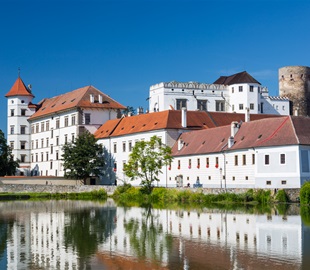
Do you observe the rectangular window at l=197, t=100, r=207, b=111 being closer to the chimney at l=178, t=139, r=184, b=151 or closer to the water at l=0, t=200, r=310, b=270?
the chimney at l=178, t=139, r=184, b=151

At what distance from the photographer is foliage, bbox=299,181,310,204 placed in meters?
43.8

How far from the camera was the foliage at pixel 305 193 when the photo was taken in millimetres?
43812

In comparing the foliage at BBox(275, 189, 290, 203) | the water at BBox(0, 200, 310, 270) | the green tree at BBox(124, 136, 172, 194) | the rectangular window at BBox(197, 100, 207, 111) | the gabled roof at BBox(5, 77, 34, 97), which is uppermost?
the gabled roof at BBox(5, 77, 34, 97)

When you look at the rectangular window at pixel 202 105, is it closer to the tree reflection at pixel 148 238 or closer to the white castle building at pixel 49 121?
the white castle building at pixel 49 121

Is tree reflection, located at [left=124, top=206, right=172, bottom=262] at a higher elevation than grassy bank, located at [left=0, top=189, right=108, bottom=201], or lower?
lower

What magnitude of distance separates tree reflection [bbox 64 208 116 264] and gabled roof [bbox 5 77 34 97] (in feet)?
183

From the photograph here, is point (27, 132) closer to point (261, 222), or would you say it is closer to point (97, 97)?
point (97, 97)

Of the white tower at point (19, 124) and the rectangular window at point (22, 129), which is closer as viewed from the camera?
the white tower at point (19, 124)

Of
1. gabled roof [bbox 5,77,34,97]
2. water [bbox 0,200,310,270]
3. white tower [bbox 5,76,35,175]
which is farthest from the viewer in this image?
gabled roof [bbox 5,77,34,97]

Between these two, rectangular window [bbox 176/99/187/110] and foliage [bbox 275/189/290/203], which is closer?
foliage [bbox 275/189/290/203]

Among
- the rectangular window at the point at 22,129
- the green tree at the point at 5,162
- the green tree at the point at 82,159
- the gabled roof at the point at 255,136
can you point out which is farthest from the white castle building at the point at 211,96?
the gabled roof at the point at 255,136

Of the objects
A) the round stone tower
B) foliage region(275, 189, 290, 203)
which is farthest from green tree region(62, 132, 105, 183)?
the round stone tower

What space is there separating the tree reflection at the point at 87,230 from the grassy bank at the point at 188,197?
969 centimetres

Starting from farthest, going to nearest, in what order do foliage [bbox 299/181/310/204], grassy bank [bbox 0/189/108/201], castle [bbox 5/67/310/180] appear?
castle [bbox 5/67/310/180] → grassy bank [bbox 0/189/108/201] → foliage [bbox 299/181/310/204]
